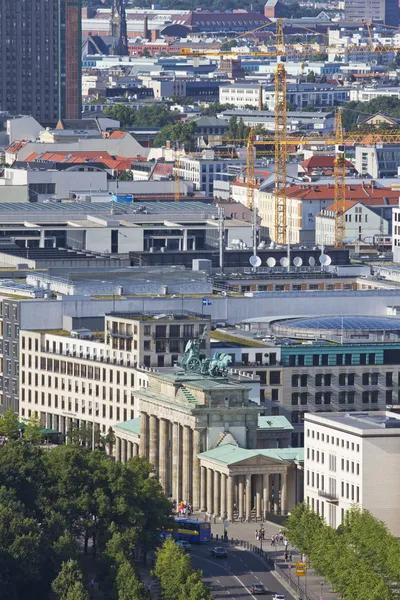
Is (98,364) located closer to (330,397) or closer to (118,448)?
(118,448)

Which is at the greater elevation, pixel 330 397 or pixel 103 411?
pixel 330 397

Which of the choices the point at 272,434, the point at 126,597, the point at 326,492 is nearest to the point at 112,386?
the point at 272,434

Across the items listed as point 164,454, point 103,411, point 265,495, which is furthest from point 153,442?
point 103,411

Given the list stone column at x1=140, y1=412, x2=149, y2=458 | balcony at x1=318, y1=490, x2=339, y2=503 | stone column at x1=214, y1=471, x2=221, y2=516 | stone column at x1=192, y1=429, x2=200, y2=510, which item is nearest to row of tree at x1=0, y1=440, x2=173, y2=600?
stone column at x1=214, y1=471, x2=221, y2=516

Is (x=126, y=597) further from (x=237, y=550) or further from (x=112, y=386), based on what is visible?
Result: (x=112, y=386)

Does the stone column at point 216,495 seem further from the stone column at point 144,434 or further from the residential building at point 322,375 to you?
the residential building at point 322,375

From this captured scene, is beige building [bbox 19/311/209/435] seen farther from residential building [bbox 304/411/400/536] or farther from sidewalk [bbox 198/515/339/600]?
residential building [bbox 304/411/400/536]

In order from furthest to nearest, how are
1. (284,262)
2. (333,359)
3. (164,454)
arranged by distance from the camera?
(284,262), (333,359), (164,454)
